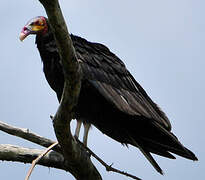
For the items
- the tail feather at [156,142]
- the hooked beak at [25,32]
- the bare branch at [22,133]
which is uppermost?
the hooked beak at [25,32]

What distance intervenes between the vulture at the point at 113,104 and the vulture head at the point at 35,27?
0.48 feet

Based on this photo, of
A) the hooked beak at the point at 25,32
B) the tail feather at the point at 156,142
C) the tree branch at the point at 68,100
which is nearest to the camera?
the tree branch at the point at 68,100

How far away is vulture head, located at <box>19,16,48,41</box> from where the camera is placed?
221 inches

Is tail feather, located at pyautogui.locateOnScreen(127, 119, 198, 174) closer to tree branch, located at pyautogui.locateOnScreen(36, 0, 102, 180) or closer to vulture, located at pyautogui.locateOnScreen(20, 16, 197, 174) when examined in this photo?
vulture, located at pyautogui.locateOnScreen(20, 16, 197, 174)

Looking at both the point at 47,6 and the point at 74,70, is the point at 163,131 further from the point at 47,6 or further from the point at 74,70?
the point at 47,6

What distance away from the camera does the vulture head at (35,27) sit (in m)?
5.60

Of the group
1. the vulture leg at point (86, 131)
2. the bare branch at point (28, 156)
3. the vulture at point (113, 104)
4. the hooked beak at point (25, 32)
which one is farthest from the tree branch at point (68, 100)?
the hooked beak at point (25, 32)

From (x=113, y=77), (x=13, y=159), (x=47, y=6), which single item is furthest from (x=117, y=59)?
(x=47, y=6)

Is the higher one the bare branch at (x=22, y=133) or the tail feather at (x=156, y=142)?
the bare branch at (x=22, y=133)

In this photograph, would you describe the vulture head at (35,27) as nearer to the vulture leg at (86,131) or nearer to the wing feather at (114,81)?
the wing feather at (114,81)

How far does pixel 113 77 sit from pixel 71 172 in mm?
1179

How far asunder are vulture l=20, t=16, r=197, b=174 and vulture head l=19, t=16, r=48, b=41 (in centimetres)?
15

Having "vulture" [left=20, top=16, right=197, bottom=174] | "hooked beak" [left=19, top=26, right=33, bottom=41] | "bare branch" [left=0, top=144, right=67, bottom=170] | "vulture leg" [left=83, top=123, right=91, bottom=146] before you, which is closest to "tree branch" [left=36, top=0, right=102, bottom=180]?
"bare branch" [left=0, top=144, right=67, bottom=170]

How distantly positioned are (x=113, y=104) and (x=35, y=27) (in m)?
1.43
